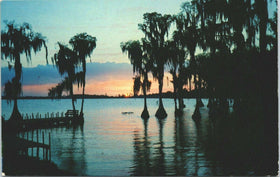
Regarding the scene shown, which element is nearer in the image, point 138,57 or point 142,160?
point 142,160

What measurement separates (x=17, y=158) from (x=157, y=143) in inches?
360

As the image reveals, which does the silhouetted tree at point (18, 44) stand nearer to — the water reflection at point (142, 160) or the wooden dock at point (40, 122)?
the wooden dock at point (40, 122)

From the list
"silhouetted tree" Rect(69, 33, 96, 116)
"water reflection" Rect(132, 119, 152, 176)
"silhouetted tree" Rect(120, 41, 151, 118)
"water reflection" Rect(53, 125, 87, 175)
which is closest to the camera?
"water reflection" Rect(132, 119, 152, 176)

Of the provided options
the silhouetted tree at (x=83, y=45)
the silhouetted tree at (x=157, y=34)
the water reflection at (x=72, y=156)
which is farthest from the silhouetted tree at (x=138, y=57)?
the water reflection at (x=72, y=156)

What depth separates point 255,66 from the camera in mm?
11680

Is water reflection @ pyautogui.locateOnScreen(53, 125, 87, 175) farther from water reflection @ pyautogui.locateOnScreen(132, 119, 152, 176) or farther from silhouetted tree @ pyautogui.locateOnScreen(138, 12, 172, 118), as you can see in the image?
silhouetted tree @ pyautogui.locateOnScreen(138, 12, 172, 118)

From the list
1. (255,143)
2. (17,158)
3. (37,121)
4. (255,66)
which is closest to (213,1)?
(255,66)

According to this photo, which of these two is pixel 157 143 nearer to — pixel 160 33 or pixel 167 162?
pixel 167 162

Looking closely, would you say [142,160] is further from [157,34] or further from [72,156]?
[157,34]

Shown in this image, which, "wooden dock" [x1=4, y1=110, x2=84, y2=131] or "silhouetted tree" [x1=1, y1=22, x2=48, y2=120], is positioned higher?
"silhouetted tree" [x1=1, y1=22, x2=48, y2=120]

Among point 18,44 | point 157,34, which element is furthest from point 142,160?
point 157,34

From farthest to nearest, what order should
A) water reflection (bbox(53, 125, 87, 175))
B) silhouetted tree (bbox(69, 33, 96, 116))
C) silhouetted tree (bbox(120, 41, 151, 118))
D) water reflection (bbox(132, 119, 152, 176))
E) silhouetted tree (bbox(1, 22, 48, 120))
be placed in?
silhouetted tree (bbox(120, 41, 151, 118)) → silhouetted tree (bbox(69, 33, 96, 116)) → silhouetted tree (bbox(1, 22, 48, 120)) → water reflection (bbox(53, 125, 87, 175)) → water reflection (bbox(132, 119, 152, 176))

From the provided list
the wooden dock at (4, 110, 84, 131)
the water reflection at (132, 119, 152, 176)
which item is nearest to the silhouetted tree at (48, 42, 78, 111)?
the wooden dock at (4, 110, 84, 131)

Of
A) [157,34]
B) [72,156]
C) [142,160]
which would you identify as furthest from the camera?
[157,34]
